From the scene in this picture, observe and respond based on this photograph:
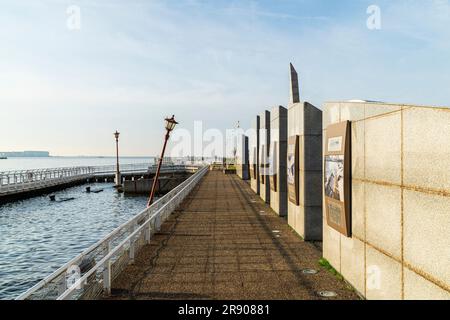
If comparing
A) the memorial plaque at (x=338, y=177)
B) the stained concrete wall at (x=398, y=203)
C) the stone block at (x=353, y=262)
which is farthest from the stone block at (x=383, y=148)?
the stone block at (x=353, y=262)

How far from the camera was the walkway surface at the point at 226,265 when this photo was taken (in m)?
8.01

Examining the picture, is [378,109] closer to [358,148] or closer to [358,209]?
[358,148]

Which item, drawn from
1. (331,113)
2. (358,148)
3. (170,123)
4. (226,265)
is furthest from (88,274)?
(170,123)

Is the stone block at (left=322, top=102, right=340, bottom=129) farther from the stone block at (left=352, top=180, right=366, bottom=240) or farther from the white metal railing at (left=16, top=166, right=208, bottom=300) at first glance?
the white metal railing at (left=16, top=166, right=208, bottom=300)

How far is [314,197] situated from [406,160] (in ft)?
24.2

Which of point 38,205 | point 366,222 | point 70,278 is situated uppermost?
point 366,222

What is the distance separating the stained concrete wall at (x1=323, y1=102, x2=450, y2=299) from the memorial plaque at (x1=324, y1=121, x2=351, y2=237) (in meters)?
0.19

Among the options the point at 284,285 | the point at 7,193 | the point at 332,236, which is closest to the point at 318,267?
the point at 332,236

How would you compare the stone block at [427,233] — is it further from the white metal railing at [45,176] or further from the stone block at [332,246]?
the white metal railing at [45,176]

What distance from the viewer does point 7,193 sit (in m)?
37.3

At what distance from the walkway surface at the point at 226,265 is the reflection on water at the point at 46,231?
6568mm

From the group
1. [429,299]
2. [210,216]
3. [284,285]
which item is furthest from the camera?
[210,216]

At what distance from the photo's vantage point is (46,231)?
25.8 metres
